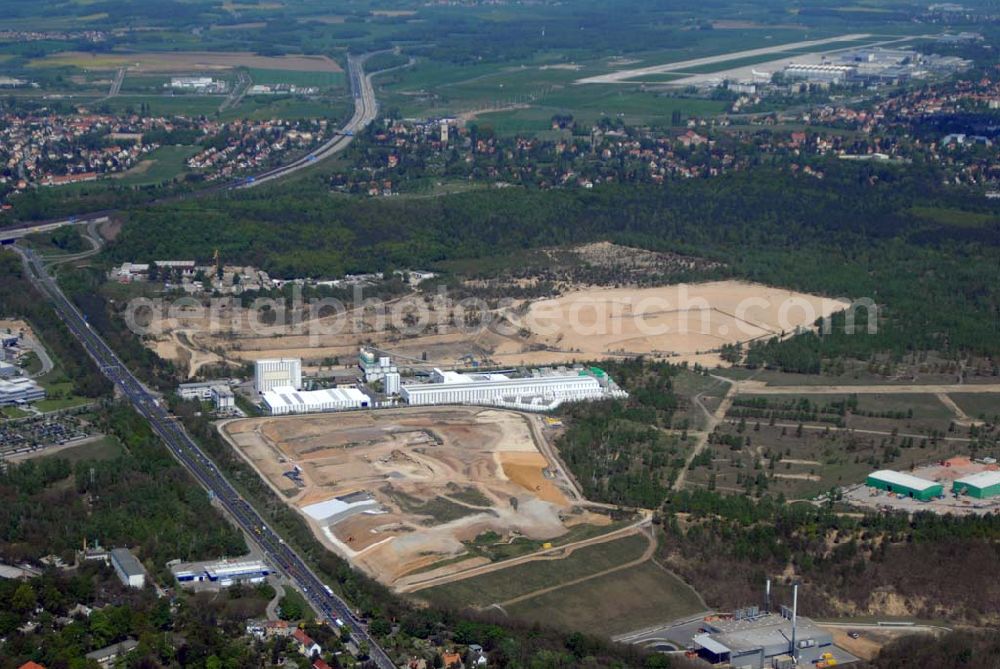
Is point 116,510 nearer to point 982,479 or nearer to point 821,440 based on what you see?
point 821,440

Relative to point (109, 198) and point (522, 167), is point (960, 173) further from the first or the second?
point (109, 198)

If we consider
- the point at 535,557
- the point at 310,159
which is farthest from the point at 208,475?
the point at 310,159

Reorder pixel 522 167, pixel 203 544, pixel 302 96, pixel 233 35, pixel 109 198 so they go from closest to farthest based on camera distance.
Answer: pixel 203 544
pixel 109 198
pixel 522 167
pixel 302 96
pixel 233 35

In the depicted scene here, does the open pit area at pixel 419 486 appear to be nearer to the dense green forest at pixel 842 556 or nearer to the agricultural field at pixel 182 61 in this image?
the dense green forest at pixel 842 556

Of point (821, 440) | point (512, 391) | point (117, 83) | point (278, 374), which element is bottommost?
point (821, 440)

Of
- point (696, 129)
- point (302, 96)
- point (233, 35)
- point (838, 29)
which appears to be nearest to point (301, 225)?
point (696, 129)
